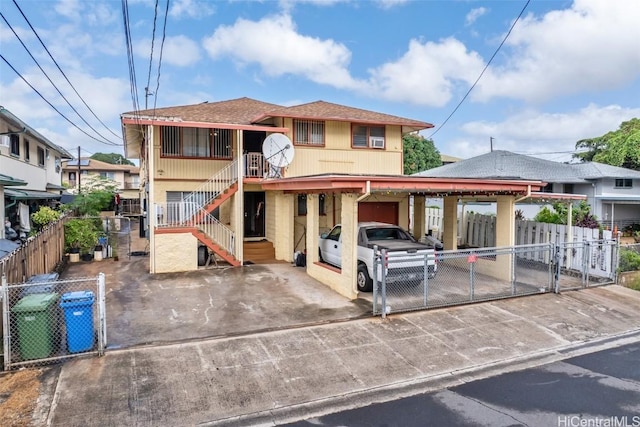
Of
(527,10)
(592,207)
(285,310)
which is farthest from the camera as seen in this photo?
(592,207)

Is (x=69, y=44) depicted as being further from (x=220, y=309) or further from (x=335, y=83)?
(x=335, y=83)

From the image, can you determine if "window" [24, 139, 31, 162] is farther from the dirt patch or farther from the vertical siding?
the dirt patch

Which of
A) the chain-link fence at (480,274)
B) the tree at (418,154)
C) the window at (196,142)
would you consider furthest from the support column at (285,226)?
the tree at (418,154)

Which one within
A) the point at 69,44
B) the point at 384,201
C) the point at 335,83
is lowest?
the point at 384,201

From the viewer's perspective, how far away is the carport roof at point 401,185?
9.06m

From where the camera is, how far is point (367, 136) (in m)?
16.8

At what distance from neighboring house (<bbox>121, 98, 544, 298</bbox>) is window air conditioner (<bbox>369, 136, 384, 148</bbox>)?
0.04 m

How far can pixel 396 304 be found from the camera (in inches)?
369

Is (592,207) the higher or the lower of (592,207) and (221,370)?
the higher

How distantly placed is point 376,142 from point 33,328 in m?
13.5

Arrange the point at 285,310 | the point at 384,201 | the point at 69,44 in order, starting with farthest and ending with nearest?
the point at 384,201, the point at 69,44, the point at 285,310

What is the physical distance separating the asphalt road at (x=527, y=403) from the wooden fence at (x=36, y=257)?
591cm

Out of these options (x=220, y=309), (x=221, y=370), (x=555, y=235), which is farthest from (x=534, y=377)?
(x=555, y=235)

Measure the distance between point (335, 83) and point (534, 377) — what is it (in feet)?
85.6
